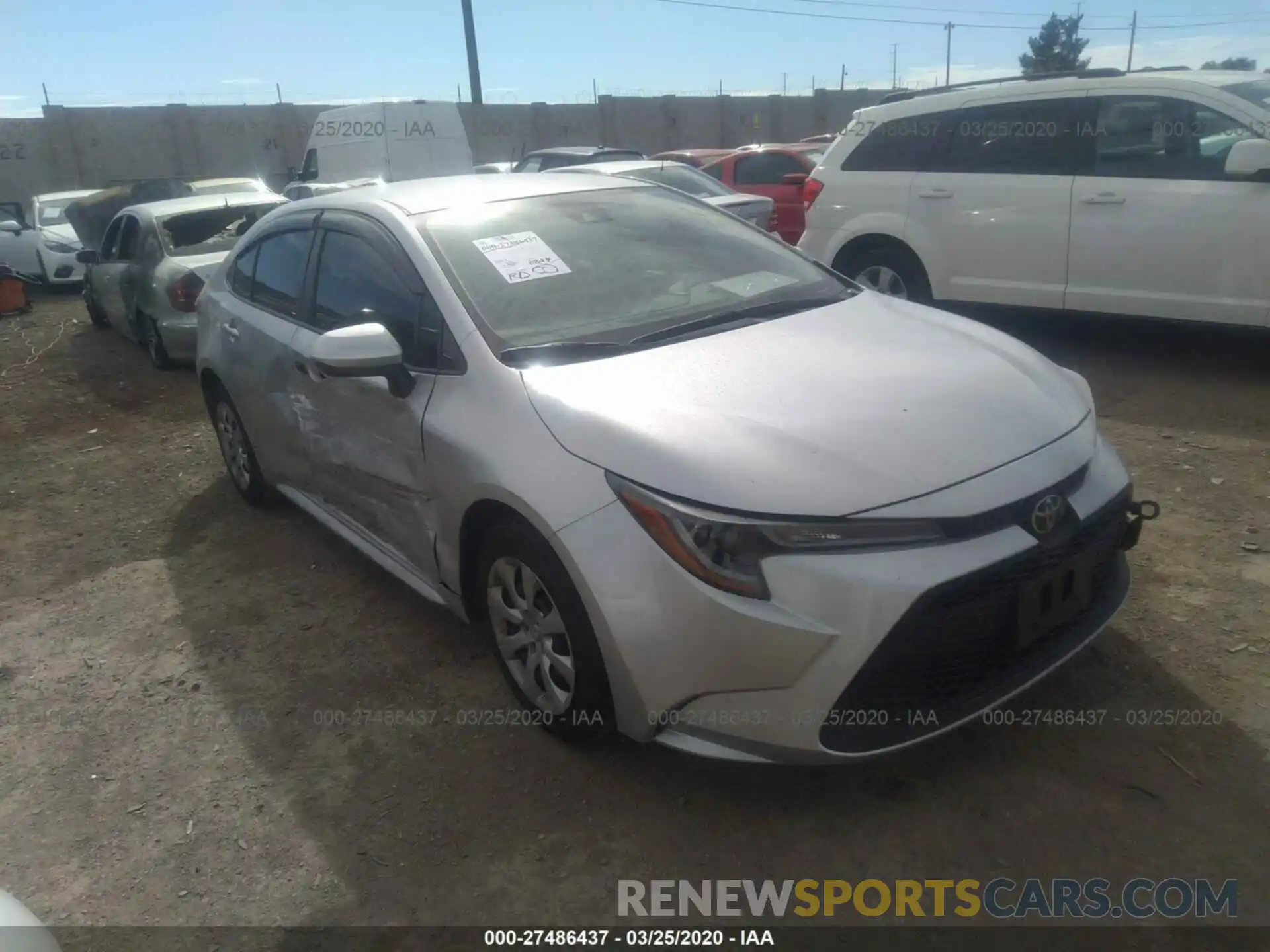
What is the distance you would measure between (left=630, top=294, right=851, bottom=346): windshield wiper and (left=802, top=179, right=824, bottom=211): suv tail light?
395 centimetres

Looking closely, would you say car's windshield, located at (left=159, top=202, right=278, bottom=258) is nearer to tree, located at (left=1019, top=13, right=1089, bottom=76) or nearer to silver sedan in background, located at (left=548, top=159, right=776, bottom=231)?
silver sedan in background, located at (left=548, top=159, right=776, bottom=231)

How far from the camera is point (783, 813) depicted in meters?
2.57

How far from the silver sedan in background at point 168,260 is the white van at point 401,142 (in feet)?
21.7

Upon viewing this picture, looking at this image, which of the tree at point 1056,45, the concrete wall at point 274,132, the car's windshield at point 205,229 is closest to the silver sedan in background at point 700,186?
the car's windshield at point 205,229

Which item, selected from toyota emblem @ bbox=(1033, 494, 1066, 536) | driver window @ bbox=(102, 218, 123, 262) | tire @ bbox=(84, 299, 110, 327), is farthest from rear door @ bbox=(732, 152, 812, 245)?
toyota emblem @ bbox=(1033, 494, 1066, 536)

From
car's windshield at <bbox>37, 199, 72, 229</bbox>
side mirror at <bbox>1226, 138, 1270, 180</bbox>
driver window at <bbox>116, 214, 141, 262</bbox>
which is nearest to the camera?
side mirror at <bbox>1226, 138, 1270, 180</bbox>

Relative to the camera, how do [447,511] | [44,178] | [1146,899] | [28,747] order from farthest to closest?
[44,178] < [28,747] < [447,511] < [1146,899]

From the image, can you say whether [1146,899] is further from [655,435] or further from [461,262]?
[461,262]

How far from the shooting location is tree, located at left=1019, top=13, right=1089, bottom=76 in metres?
62.0

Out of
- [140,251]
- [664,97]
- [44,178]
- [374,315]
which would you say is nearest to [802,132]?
[664,97]

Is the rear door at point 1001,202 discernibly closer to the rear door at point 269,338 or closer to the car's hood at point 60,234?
the rear door at point 269,338

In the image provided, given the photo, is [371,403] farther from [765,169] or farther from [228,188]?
[228,188]

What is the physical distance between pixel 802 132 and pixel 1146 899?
33.2 m

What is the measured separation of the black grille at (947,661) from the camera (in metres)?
2.23
